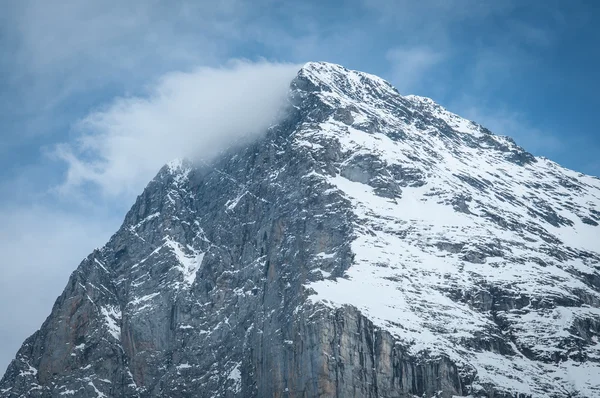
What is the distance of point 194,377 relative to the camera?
19338 centimetres

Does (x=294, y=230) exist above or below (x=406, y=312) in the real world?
above

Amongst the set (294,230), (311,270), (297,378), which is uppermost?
(294,230)

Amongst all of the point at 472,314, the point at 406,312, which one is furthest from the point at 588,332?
the point at 406,312

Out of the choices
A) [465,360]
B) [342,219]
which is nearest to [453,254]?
[342,219]

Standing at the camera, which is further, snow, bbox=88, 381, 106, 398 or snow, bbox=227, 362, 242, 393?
snow, bbox=88, 381, 106, 398

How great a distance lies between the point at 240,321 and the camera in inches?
7717

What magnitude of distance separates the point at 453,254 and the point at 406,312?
30327 millimetres

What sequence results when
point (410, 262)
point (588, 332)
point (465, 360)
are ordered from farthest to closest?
point (410, 262) → point (588, 332) → point (465, 360)

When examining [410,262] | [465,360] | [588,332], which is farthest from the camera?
[410,262]

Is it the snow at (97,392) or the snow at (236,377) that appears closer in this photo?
the snow at (236,377)

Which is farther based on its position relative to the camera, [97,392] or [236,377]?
[97,392]

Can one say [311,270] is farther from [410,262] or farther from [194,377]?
[194,377]

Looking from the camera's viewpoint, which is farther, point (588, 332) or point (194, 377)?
point (194, 377)

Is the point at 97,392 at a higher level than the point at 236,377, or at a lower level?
lower
